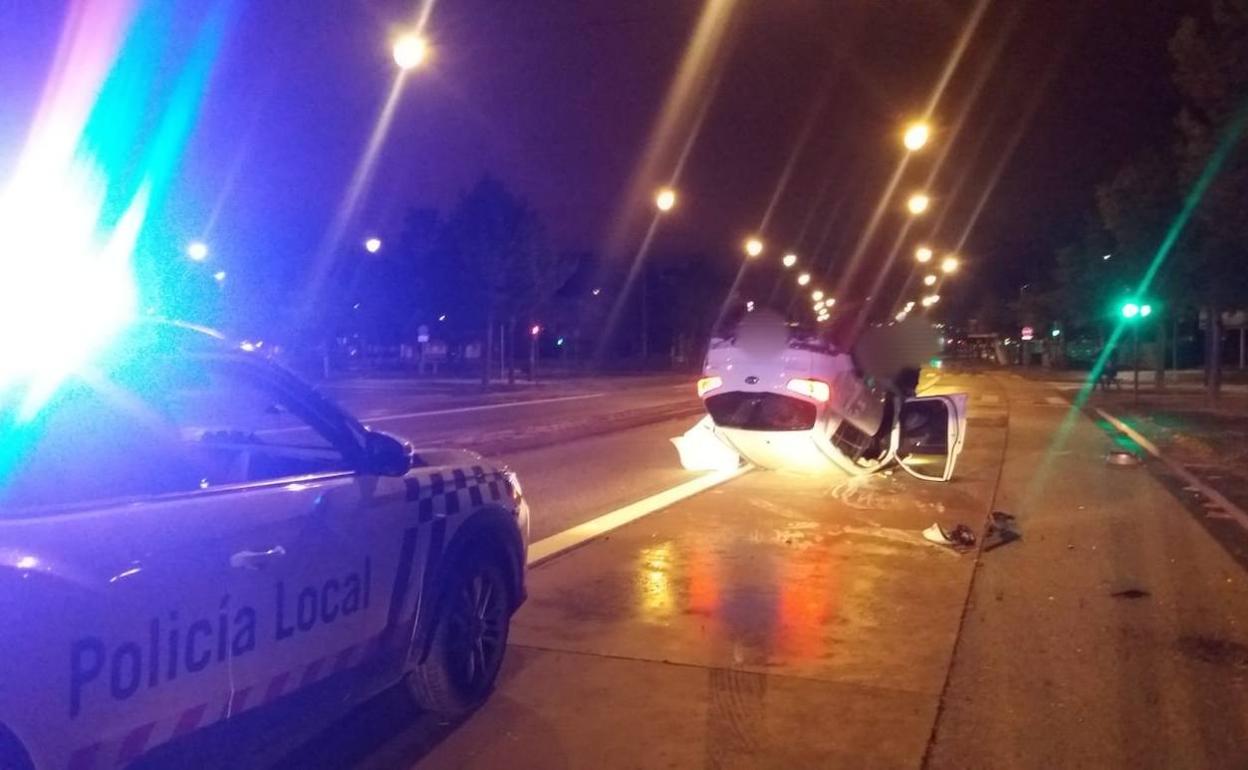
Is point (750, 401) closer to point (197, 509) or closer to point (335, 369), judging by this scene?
point (197, 509)

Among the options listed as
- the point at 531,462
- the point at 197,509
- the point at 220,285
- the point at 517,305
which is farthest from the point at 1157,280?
the point at 220,285

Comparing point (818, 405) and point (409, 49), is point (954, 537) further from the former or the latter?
point (409, 49)

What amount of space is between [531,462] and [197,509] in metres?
12.9

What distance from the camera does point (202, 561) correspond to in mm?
3939

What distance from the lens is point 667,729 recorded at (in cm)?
557

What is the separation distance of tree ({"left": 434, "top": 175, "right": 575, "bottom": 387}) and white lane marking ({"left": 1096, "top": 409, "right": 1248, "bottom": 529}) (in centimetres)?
2468

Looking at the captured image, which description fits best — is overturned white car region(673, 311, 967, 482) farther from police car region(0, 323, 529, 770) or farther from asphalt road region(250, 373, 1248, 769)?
police car region(0, 323, 529, 770)

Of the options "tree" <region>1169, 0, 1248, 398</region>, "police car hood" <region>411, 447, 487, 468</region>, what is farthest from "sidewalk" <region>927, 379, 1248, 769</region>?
"tree" <region>1169, 0, 1248, 398</region>

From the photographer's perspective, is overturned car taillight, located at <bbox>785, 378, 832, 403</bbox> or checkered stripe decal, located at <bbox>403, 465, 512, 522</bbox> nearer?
checkered stripe decal, located at <bbox>403, 465, 512, 522</bbox>

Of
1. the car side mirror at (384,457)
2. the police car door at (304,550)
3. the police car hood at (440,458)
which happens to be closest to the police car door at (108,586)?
the police car door at (304,550)

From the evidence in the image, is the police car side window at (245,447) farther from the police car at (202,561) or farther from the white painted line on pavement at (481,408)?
the white painted line on pavement at (481,408)

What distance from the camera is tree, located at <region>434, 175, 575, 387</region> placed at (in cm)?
4356

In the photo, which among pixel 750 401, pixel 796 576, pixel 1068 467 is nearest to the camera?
pixel 796 576

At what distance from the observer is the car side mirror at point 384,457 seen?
504cm
